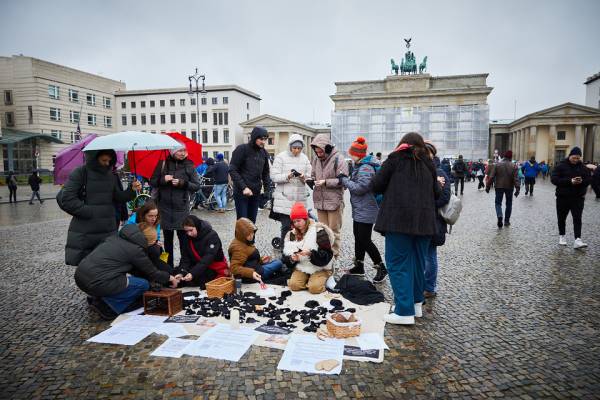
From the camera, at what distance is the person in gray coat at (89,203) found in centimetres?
504

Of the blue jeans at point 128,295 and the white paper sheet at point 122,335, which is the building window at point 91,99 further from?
the white paper sheet at point 122,335

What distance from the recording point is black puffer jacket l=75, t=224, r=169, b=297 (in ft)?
14.9

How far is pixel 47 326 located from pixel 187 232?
2002 millimetres

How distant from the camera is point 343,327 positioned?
408cm

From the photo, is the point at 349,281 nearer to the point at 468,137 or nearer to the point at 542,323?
the point at 542,323

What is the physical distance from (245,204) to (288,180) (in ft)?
2.96

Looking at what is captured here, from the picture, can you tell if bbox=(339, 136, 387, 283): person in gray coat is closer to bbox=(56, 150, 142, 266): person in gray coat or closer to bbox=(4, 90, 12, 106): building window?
bbox=(56, 150, 142, 266): person in gray coat

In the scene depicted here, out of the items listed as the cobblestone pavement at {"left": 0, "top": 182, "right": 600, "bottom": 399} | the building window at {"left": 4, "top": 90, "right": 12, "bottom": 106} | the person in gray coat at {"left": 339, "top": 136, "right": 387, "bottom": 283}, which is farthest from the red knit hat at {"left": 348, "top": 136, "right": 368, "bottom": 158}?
the building window at {"left": 4, "top": 90, "right": 12, "bottom": 106}

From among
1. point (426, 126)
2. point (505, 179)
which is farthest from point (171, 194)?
point (426, 126)

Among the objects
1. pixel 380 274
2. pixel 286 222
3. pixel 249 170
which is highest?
pixel 249 170

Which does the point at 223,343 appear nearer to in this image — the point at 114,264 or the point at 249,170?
the point at 114,264

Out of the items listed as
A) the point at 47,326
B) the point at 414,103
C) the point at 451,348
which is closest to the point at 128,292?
the point at 47,326

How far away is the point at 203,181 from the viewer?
51.5 feet

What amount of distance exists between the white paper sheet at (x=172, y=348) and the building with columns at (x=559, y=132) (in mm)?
60200
